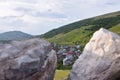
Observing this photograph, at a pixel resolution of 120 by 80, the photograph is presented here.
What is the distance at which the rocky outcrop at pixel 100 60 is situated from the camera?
21.6 metres

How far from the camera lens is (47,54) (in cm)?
1916

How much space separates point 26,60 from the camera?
17.7m

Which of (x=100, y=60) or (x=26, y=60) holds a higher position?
(x=26, y=60)

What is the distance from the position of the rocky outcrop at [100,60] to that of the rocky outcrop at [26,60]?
3.38 metres

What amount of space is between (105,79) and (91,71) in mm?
1000

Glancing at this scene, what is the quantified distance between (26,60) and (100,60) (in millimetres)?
5901

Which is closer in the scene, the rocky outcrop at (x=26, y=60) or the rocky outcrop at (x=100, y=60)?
the rocky outcrop at (x=26, y=60)

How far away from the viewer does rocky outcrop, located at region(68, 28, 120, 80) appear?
21641 millimetres

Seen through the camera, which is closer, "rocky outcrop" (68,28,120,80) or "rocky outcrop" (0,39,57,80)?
"rocky outcrop" (0,39,57,80)

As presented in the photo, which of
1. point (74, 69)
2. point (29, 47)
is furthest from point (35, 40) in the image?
point (74, 69)

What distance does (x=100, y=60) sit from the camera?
21797mm

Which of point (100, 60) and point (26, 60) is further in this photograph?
point (100, 60)

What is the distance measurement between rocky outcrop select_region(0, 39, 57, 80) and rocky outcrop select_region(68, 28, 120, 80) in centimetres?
338

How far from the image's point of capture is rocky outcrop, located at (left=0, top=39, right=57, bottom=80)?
17562mm
